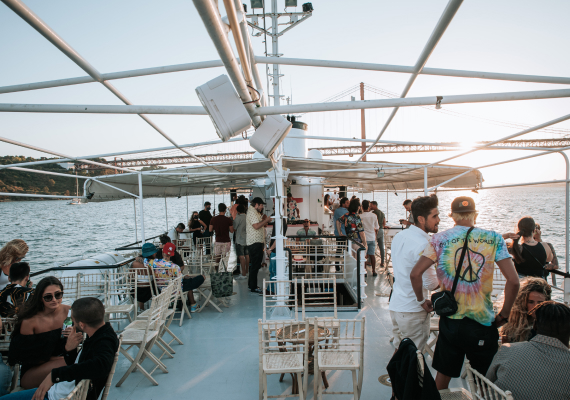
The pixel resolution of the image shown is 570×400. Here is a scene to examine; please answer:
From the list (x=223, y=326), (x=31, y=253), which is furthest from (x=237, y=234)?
(x=31, y=253)

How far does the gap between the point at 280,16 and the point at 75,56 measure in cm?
760

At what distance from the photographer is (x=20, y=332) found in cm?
272

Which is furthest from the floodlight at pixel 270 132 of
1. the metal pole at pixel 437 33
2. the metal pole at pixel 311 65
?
the metal pole at pixel 437 33

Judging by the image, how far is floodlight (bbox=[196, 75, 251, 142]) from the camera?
2082mm

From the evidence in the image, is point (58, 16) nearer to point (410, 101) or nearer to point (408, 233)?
point (410, 101)

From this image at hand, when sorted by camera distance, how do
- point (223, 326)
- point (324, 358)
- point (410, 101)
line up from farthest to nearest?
1. point (223, 326)
2. point (324, 358)
3. point (410, 101)

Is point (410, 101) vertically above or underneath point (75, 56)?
underneath

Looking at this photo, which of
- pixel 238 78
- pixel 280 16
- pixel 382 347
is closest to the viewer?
pixel 238 78

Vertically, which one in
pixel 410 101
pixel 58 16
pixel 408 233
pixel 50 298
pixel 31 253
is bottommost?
pixel 31 253

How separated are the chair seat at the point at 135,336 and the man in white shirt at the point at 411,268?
8.05 feet

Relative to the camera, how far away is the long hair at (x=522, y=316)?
8.43 ft

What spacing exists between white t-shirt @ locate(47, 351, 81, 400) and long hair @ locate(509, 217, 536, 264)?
454cm

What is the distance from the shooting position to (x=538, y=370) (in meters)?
1.86

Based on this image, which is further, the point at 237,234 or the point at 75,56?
the point at 237,234
